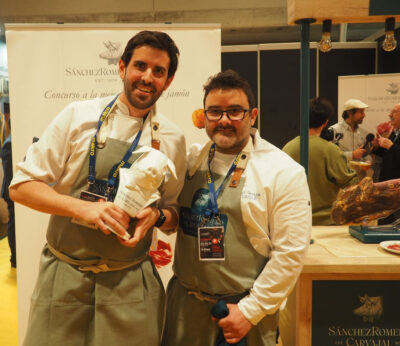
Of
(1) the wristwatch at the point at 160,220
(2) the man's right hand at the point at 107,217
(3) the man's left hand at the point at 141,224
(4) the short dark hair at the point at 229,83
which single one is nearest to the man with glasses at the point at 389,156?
(4) the short dark hair at the point at 229,83

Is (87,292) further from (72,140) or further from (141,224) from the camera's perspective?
(72,140)

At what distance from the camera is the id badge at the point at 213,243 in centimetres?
150

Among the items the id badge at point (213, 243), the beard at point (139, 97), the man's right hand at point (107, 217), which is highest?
the beard at point (139, 97)

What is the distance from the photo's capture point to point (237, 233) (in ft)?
4.97

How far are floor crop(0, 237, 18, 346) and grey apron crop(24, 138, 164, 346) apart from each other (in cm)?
207

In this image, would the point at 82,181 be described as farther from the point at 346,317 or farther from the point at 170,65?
the point at 346,317

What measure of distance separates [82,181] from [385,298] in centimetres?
140

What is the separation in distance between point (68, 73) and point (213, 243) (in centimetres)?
162

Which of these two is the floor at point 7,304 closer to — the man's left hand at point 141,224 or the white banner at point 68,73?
the white banner at point 68,73

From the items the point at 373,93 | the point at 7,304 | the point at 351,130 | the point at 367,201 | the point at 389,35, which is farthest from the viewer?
the point at 373,93

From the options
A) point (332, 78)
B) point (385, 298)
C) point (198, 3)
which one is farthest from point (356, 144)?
point (198, 3)

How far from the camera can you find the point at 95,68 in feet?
8.42

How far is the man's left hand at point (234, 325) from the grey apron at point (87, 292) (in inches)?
12.1

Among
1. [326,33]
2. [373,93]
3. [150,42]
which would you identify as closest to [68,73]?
[150,42]
